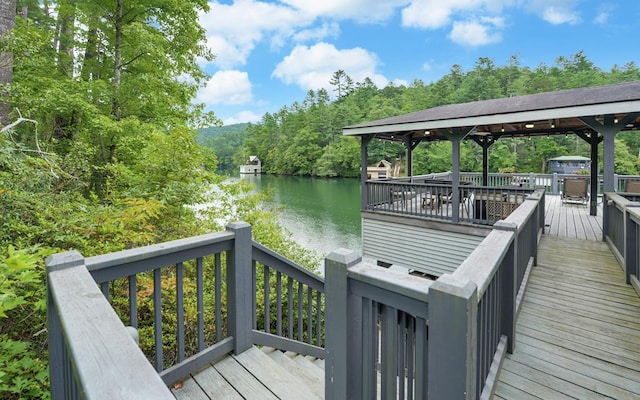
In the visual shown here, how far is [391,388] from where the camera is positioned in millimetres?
1476

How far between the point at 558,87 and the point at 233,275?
162 feet

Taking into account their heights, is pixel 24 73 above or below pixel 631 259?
above

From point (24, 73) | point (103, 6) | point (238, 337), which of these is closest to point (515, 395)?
point (238, 337)

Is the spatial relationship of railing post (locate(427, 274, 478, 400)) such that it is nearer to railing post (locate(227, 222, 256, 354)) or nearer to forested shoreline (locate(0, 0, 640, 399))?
railing post (locate(227, 222, 256, 354))

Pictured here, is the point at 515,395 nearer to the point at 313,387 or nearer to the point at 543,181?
the point at 313,387

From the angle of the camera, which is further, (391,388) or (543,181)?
(543,181)

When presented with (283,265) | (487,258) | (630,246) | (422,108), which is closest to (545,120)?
(630,246)

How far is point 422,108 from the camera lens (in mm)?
45781

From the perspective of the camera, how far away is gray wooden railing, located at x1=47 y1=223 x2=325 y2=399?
76cm

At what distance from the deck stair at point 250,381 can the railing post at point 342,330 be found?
A: 29.8 inches

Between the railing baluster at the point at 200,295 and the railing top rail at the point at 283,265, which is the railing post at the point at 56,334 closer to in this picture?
the railing baluster at the point at 200,295

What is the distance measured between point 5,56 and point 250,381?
24.3 ft

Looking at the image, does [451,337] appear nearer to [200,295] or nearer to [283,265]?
[200,295]

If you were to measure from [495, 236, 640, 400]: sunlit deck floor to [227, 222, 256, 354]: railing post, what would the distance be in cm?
184
